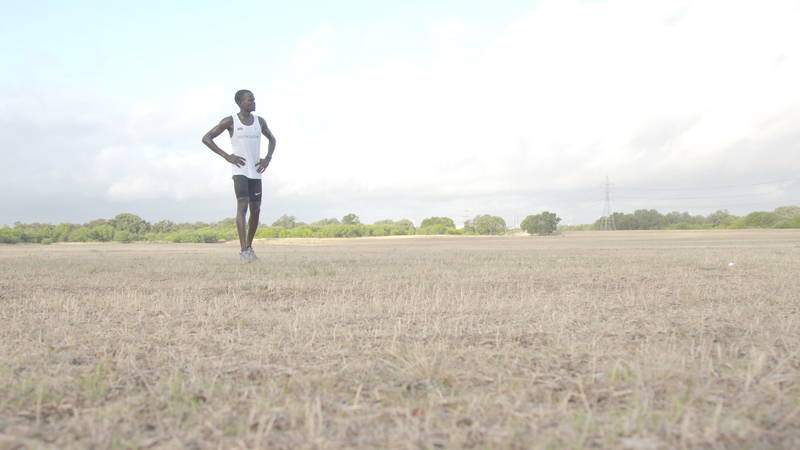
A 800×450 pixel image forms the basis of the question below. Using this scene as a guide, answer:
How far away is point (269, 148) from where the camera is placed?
9.09m

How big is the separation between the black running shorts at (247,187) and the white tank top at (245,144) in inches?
2.9

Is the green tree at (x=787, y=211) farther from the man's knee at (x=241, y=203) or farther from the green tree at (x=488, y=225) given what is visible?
the man's knee at (x=241, y=203)

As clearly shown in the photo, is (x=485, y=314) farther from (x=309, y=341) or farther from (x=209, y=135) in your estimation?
(x=209, y=135)

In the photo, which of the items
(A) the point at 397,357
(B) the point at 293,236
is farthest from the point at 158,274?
(B) the point at 293,236

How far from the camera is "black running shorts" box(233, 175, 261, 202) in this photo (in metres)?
8.52

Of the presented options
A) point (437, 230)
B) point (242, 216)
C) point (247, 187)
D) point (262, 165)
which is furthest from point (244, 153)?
point (437, 230)

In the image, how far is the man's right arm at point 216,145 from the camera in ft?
27.8

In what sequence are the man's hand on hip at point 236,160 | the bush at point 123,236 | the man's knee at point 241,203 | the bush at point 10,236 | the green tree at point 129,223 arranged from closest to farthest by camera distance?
1. the man's hand on hip at point 236,160
2. the man's knee at point 241,203
3. the bush at point 10,236
4. the bush at point 123,236
5. the green tree at point 129,223

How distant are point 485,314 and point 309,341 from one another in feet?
4.16

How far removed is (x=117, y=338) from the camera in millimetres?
3074

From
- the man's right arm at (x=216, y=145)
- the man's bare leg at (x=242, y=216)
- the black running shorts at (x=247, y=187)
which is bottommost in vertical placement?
the man's bare leg at (x=242, y=216)

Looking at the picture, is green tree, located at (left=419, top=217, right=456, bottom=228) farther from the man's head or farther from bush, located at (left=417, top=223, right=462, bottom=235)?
the man's head

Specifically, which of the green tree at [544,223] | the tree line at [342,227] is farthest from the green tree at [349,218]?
the green tree at [544,223]

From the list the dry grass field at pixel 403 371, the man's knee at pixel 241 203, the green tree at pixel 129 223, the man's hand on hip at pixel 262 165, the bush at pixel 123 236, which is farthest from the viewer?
the green tree at pixel 129 223
